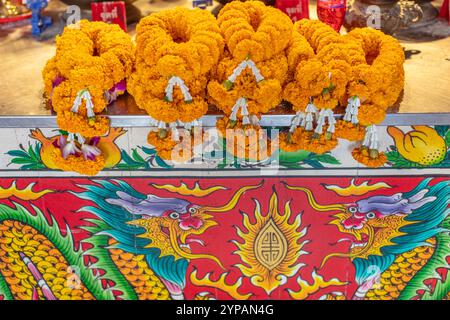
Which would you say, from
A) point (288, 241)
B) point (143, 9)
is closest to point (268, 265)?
point (288, 241)

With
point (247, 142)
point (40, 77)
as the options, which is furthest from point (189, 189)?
point (40, 77)

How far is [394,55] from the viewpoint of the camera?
165cm

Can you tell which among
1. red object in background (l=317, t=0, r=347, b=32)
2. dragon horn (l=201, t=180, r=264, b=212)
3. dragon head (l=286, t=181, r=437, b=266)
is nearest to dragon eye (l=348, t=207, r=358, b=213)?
dragon head (l=286, t=181, r=437, b=266)

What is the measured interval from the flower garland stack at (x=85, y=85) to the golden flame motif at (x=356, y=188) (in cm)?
74

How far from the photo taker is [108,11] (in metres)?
2.12

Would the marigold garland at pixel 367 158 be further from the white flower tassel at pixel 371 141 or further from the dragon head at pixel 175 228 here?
the dragon head at pixel 175 228

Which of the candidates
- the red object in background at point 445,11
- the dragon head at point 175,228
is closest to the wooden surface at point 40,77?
the red object in background at point 445,11

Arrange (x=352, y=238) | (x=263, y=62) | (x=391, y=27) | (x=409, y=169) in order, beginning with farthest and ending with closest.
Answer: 1. (x=391, y=27)
2. (x=352, y=238)
3. (x=409, y=169)
4. (x=263, y=62)

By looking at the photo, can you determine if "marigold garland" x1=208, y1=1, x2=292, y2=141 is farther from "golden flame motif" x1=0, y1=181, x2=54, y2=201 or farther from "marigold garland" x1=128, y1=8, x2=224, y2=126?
"golden flame motif" x1=0, y1=181, x2=54, y2=201

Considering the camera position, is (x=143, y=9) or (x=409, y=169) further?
(x=143, y=9)

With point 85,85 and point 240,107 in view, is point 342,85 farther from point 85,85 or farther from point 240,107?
point 85,85

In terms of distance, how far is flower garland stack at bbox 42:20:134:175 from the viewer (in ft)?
5.31

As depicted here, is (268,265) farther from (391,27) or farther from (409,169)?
(391,27)
